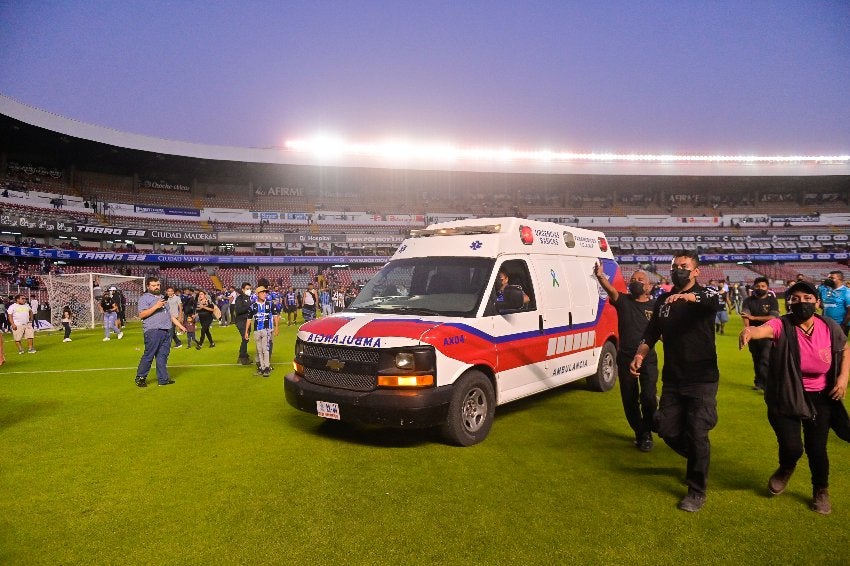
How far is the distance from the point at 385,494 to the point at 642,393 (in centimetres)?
285

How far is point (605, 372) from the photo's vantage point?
7.73m

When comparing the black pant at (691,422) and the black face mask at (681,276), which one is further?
the black face mask at (681,276)

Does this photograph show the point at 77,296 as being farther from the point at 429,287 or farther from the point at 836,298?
the point at 836,298

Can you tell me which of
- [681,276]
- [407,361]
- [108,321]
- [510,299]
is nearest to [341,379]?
[407,361]

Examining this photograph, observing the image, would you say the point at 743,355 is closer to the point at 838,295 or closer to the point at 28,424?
the point at 838,295

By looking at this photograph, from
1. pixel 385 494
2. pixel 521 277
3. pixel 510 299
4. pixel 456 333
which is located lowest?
pixel 385 494

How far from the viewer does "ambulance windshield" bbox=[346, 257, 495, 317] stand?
5.38 meters

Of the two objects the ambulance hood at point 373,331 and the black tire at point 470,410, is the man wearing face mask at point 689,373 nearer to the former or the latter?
the black tire at point 470,410

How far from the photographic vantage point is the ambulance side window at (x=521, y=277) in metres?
5.84

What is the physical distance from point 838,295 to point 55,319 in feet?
96.3

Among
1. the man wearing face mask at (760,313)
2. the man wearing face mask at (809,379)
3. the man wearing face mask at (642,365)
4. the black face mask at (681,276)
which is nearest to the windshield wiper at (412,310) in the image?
the man wearing face mask at (642,365)

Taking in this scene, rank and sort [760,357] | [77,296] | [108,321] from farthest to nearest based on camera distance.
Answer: [77,296]
[108,321]
[760,357]

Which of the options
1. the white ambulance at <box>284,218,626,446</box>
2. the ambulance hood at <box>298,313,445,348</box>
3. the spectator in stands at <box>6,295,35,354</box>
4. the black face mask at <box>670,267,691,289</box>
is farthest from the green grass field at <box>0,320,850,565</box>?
the spectator in stands at <box>6,295,35,354</box>

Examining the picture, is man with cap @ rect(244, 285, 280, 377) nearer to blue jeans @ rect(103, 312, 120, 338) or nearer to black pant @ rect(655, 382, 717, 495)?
black pant @ rect(655, 382, 717, 495)
